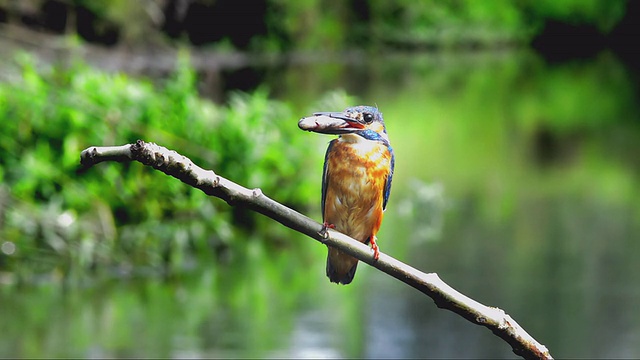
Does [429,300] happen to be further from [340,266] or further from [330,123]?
[330,123]

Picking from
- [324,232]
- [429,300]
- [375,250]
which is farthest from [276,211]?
[429,300]

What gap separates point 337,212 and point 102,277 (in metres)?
13.7

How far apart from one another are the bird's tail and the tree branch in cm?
7

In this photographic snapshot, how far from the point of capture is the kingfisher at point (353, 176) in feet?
5.87

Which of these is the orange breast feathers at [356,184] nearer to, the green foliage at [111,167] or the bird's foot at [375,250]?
the bird's foot at [375,250]

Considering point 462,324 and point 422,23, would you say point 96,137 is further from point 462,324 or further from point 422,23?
point 422,23

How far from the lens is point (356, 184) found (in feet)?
6.35

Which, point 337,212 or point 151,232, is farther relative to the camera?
point 151,232

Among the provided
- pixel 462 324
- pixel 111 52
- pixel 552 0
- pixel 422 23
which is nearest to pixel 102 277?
pixel 462 324

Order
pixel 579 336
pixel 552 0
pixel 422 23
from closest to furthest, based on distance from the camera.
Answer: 1. pixel 579 336
2. pixel 422 23
3. pixel 552 0

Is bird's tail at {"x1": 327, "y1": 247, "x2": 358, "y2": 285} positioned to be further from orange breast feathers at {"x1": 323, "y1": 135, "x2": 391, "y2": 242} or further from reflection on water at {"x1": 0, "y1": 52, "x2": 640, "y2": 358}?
reflection on water at {"x1": 0, "y1": 52, "x2": 640, "y2": 358}

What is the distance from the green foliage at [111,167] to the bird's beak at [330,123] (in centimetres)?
1126

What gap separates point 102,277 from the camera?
50.4ft

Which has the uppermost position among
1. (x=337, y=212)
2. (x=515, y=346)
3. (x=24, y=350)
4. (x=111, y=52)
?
(x=111, y=52)
